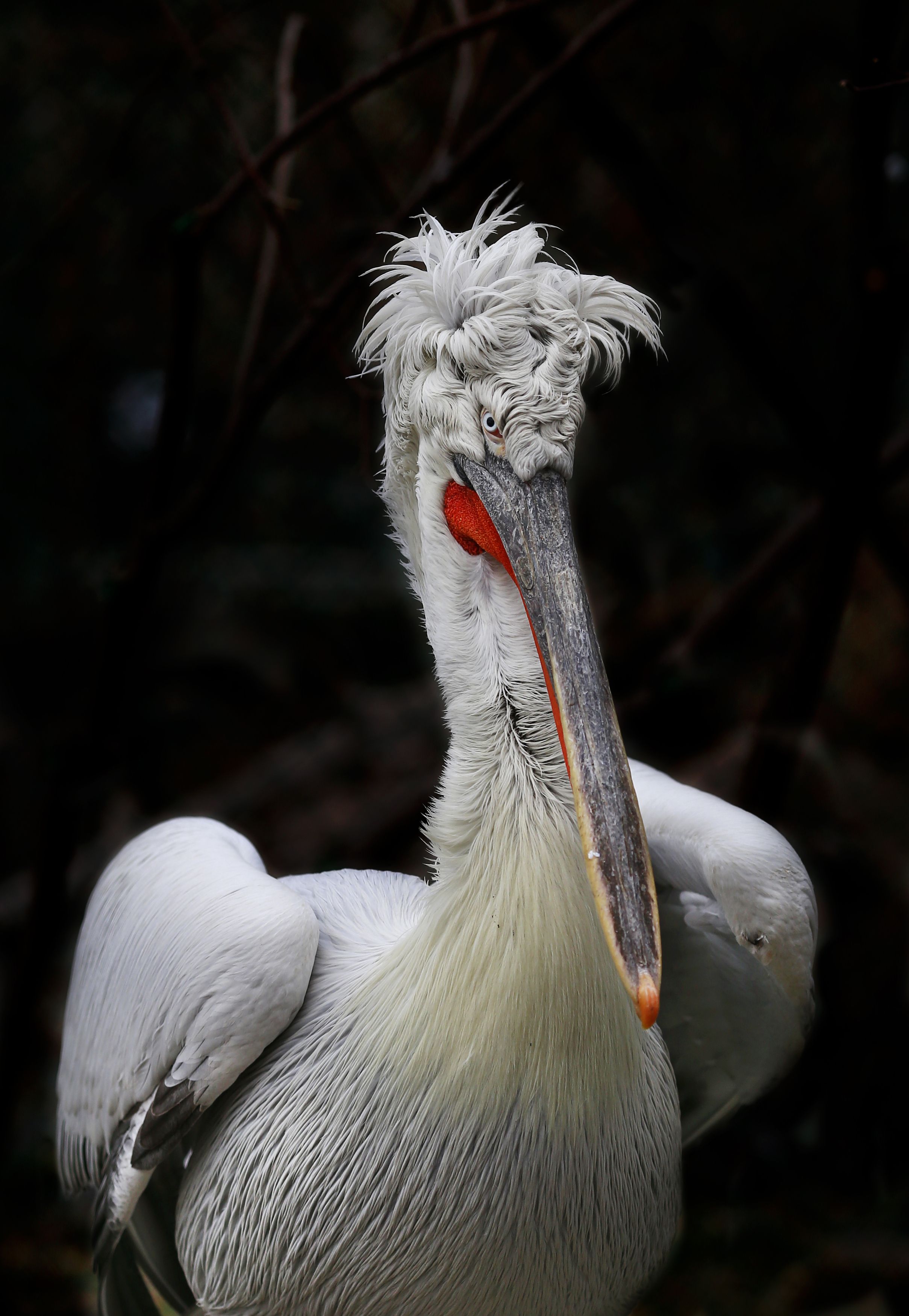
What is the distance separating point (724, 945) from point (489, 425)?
0.90 meters

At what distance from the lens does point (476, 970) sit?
1.31 meters

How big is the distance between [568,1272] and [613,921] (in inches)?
24.4

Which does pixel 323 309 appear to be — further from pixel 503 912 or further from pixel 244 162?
pixel 503 912

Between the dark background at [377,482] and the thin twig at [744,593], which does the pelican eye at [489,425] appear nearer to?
the dark background at [377,482]

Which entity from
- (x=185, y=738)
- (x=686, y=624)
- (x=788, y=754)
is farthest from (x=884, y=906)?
(x=185, y=738)

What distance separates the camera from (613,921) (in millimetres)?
1083

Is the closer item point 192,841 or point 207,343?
point 192,841

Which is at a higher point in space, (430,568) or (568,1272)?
(430,568)

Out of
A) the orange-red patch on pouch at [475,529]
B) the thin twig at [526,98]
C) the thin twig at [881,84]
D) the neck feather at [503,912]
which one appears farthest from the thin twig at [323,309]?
the neck feather at [503,912]

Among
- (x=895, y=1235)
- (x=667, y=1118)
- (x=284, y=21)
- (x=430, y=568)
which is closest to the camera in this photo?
(x=430, y=568)

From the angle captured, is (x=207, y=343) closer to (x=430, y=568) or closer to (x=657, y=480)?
(x=657, y=480)

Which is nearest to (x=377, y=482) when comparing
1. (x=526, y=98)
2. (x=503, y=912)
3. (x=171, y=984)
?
(x=526, y=98)

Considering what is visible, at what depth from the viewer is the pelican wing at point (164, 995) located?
1.40 metres

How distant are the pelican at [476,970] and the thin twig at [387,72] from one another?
65 centimetres
